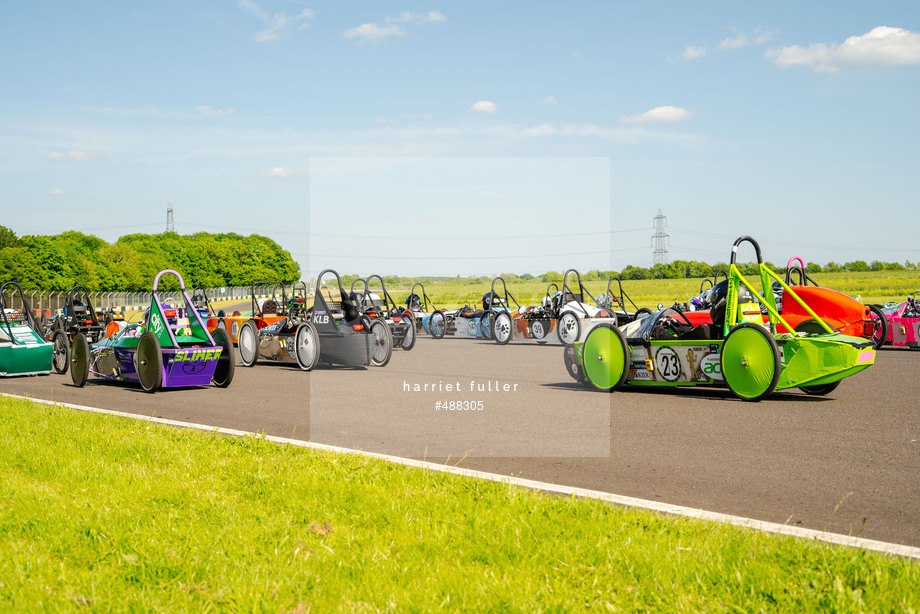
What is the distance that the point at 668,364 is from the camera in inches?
433

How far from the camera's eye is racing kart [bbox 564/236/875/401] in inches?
379

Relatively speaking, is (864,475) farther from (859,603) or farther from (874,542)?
(859,603)

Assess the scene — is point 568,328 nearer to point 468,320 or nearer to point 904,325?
point 468,320

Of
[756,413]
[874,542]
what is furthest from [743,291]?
[874,542]

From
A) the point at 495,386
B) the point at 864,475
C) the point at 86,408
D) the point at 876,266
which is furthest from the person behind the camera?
the point at 876,266

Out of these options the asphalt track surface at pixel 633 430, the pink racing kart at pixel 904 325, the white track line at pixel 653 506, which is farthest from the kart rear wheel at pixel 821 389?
the pink racing kart at pixel 904 325

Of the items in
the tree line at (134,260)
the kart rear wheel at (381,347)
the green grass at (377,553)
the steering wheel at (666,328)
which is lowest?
the green grass at (377,553)

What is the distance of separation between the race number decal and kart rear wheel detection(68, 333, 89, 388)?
989 centimetres

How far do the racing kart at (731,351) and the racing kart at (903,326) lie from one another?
34.4 ft

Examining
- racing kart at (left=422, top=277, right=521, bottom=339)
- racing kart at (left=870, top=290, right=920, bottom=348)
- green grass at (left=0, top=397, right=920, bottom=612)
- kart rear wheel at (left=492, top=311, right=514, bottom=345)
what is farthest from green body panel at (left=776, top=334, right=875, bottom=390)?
racing kart at (left=422, top=277, right=521, bottom=339)

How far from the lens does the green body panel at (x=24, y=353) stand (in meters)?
15.1

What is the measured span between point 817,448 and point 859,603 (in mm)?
4039

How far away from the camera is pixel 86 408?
10000 mm

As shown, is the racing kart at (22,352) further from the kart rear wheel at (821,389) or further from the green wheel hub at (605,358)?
the kart rear wheel at (821,389)
